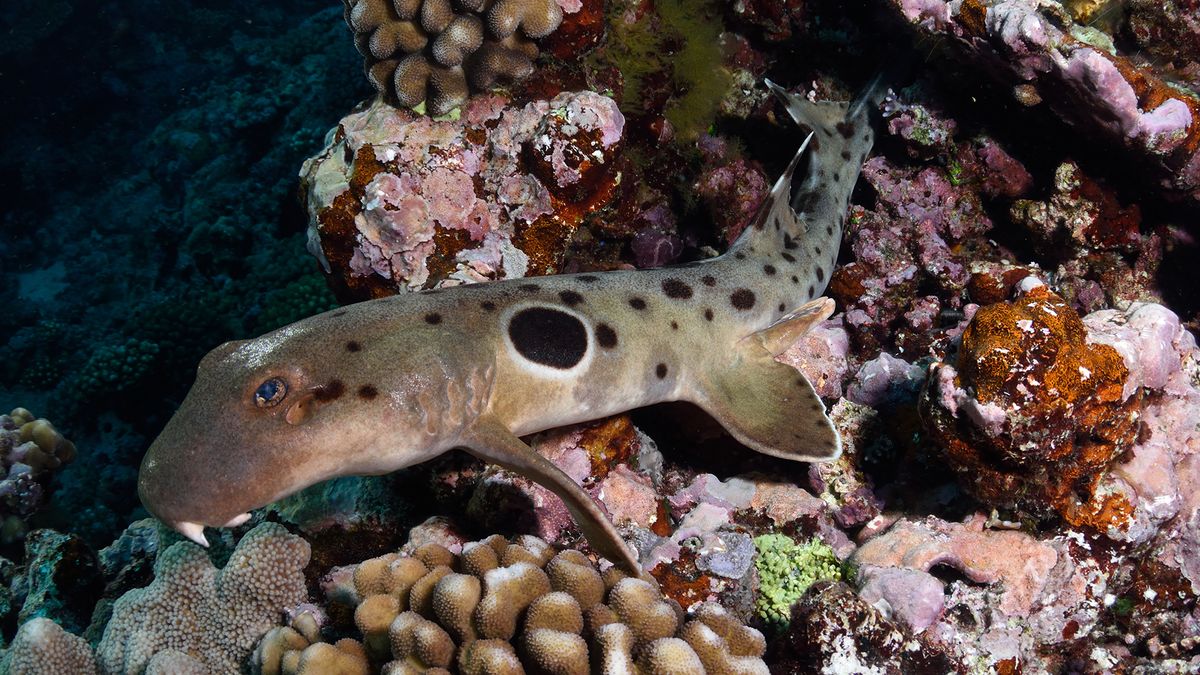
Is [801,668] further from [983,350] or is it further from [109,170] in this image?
[109,170]

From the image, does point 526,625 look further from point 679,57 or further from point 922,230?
point 679,57

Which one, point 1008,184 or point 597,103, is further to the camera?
point 1008,184

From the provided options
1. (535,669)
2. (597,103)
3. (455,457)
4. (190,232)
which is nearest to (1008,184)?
(597,103)

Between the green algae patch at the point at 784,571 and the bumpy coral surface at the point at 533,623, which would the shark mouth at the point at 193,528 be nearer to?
the bumpy coral surface at the point at 533,623

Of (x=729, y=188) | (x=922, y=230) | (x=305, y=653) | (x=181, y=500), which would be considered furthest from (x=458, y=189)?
(x=922, y=230)

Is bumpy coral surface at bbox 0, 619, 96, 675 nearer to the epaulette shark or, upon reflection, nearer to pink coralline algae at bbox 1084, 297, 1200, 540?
the epaulette shark

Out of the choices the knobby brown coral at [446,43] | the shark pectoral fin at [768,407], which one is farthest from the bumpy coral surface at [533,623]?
the knobby brown coral at [446,43]
